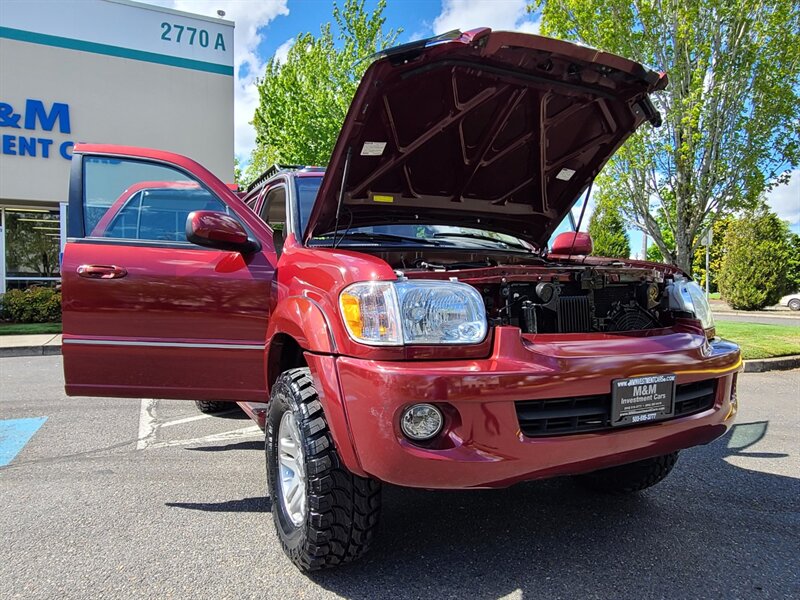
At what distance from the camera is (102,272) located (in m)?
2.99

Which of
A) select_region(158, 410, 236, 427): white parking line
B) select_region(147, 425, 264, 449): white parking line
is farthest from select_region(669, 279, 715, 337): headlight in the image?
select_region(158, 410, 236, 427): white parking line

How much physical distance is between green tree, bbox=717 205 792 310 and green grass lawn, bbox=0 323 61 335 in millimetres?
21161

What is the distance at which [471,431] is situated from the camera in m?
1.89

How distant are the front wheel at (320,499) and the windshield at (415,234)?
1.01 meters

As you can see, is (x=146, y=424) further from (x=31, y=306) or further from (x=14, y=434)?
(x=31, y=306)

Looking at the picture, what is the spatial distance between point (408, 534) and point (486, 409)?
1.11 m

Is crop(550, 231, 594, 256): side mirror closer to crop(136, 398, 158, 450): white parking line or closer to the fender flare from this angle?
the fender flare

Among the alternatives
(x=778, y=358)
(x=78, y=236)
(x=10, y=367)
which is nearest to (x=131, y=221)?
(x=78, y=236)

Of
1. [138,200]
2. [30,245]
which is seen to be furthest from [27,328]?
Answer: [138,200]

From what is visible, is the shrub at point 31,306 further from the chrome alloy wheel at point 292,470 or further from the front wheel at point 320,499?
the front wheel at point 320,499

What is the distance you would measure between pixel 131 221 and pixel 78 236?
0.31m

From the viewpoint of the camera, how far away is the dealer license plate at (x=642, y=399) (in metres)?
2.08

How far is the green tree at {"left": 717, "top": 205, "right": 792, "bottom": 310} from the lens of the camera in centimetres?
2019

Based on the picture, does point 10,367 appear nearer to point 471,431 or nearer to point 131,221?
point 131,221
